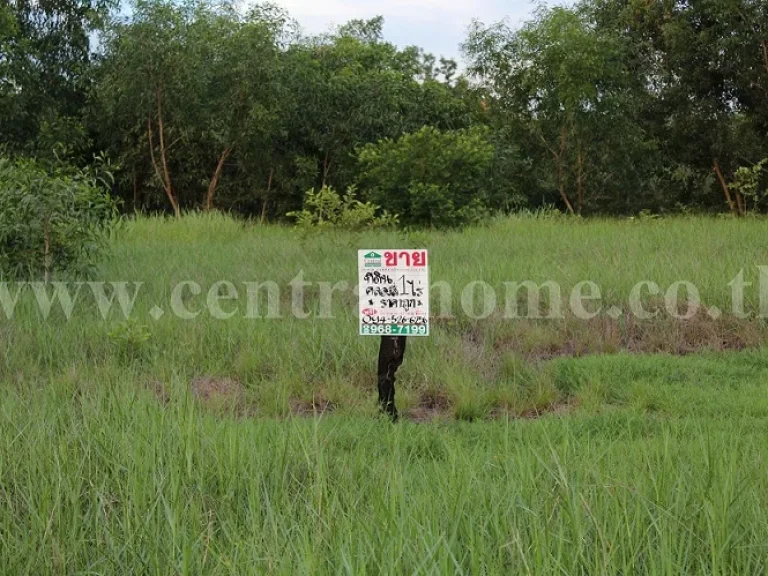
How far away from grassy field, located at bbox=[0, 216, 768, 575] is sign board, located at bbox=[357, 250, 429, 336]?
1.75ft

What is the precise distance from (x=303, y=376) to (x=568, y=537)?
3190 millimetres

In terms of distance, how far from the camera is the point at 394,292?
4.62 meters

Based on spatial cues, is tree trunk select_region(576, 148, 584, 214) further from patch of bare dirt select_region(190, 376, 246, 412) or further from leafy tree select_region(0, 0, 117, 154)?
patch of bare dirt select_region(190, 376, 246, 412)

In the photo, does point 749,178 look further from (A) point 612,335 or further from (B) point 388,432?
(B) point 388,432

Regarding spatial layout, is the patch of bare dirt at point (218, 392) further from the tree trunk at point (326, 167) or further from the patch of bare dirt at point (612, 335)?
the tree trunk at point (326, 167)

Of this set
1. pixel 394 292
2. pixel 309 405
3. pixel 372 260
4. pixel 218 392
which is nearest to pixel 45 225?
pixel 218 392

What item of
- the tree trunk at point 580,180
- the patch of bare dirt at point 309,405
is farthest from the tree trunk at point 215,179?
the patch of bare dirt at point 309,405

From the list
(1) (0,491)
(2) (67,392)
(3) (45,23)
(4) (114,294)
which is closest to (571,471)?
(1) (0,491)

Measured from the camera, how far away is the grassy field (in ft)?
7.71

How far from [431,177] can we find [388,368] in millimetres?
8447

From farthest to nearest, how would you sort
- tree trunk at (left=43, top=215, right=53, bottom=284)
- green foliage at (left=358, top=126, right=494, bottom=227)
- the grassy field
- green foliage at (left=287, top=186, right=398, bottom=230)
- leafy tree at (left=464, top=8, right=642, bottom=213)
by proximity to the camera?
leafy tree at (left=464, top=8, right=642, bottom=213)
green foliage at (left=358, top=126, right=494, bottom=227)
green foliage at (left=287, top=186, right=398, bottom=230)
tree trunk at (left=43, top=215, right=53, bottom=284)
the grassy field

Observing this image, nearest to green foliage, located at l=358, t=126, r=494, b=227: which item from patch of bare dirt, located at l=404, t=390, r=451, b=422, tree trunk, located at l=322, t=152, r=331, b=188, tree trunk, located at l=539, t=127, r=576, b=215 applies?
tree trunk, located at l=322, t=152, r=331, b=188

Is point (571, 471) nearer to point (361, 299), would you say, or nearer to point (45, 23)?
point (361, 299)

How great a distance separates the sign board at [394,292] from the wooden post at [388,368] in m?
0.11
